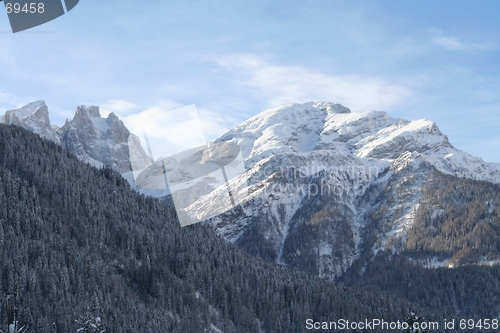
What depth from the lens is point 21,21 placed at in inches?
1027

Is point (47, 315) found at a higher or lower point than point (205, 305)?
higher

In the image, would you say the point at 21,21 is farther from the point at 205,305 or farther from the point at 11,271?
the point at 205,305

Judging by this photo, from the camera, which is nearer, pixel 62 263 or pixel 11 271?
pixel 11 271

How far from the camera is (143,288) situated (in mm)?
194125

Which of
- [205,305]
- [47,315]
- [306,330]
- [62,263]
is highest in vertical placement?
[62,263]

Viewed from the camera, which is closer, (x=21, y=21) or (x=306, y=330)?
(x=21, y=21)

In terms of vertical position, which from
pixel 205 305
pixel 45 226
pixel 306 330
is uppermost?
pixel 45 226

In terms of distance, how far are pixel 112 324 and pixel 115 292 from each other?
26041mm

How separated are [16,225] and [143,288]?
45.6 metres

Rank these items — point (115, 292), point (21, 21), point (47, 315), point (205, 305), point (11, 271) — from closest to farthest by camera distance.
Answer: point (21, 21), point (47, 315), point (11, 271), point (115, 292), point (205, 305)

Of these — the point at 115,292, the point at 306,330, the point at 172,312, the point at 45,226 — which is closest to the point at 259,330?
the point at 306,330

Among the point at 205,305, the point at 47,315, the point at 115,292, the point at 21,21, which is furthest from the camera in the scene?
the point at 205,305

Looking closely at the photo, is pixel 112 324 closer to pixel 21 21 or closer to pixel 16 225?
pixel 16 225

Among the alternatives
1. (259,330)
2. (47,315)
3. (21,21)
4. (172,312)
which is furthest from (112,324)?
(21,21)
